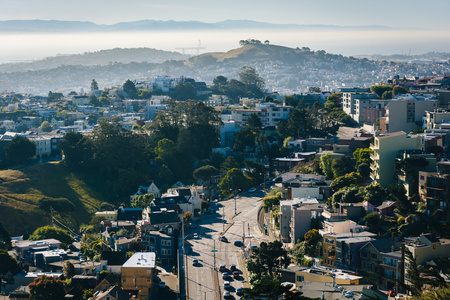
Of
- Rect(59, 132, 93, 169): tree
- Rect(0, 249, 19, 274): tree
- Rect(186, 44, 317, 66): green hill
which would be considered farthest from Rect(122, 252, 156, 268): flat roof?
Rect(186, 44, 317, 66): green hill

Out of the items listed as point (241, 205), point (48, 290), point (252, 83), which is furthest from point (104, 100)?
point (48, 290)

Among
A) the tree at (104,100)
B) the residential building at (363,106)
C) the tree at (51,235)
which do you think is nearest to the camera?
the tree at (51,235)

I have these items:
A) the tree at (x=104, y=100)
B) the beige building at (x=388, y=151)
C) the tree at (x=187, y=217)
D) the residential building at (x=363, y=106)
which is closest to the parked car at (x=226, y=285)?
the tree at (x=187, y=217)

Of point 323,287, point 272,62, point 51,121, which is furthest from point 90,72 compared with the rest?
point 323,287

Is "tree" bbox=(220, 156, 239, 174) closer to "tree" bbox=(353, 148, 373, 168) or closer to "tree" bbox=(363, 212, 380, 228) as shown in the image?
"tree" bbox=(353, 148, 373, 168)

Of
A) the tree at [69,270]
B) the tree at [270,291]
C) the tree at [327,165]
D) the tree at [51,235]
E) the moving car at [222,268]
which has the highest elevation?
the tree at [270,291]

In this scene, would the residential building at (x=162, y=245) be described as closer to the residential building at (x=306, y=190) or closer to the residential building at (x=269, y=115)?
the residential building at (x=306, y=190)
